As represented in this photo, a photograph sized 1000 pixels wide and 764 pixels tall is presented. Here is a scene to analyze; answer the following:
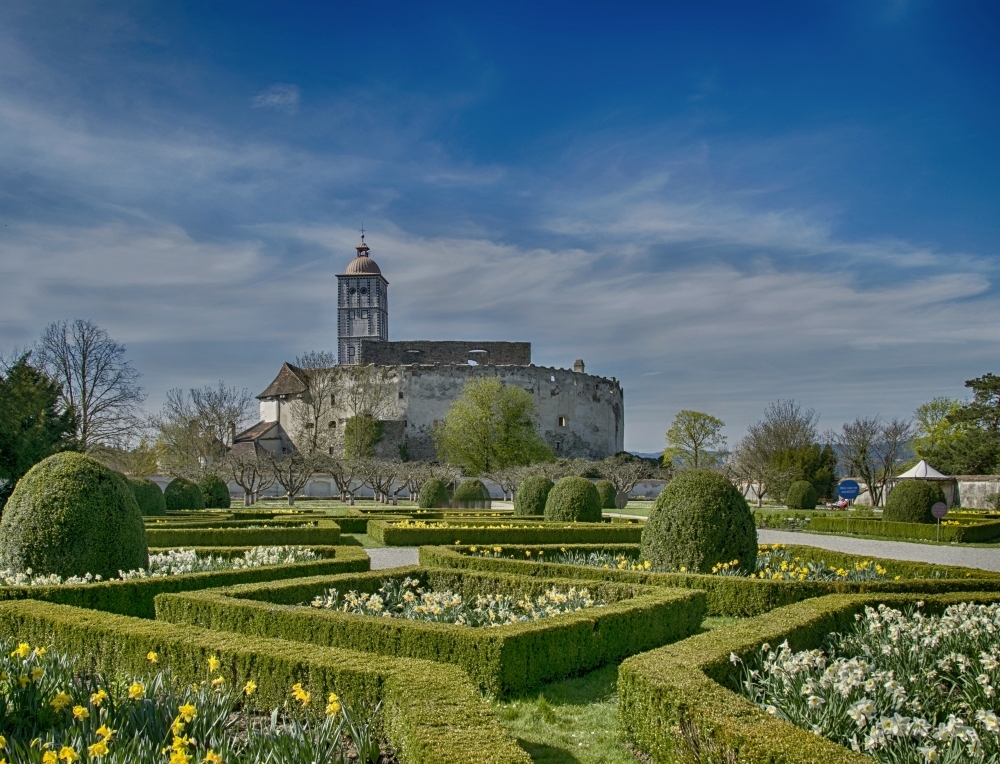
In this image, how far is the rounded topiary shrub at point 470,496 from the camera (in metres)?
29.4

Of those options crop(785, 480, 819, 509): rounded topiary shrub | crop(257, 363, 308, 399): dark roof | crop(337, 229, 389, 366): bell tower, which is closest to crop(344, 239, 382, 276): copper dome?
crop(337, 229, 389, 366): bell tower

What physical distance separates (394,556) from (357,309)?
60.8 meters

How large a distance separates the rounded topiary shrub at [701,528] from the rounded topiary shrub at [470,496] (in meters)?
20.4

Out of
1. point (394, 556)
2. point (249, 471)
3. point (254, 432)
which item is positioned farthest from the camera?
point (254, 432)

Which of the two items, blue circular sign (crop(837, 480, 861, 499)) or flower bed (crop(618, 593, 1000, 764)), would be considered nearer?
flower bed (crop(618, 593, 1000, 764))

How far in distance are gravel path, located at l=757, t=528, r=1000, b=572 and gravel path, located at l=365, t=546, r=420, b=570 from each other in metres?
6.39

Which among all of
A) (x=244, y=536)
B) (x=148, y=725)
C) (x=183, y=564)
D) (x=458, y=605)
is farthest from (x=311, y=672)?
(x=244, y=536)

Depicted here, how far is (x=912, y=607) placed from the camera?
244 inches

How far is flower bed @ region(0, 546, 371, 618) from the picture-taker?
705 cm

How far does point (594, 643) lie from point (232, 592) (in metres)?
3.26

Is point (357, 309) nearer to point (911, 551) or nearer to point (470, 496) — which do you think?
point (470, 496)

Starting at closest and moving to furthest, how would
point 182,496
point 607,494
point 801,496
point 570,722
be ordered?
1. point 570,722
2. point 182,496
3. point 801,496
4. point 607,494

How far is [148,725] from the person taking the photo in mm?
3623

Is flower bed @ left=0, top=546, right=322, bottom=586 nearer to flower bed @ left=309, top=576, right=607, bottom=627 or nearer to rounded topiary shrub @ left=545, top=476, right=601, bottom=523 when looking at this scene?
flower bed @ left=309, top=576, right=607, bottom=627
